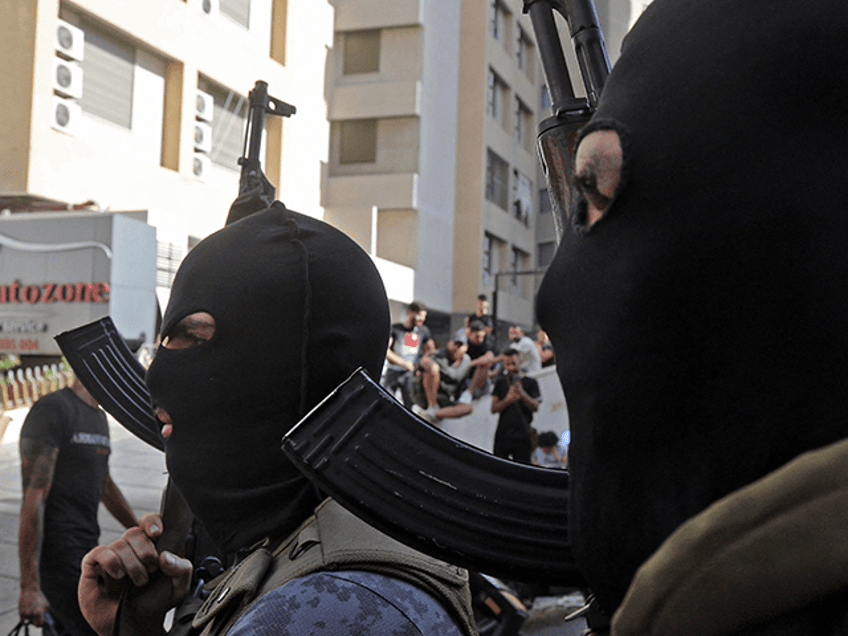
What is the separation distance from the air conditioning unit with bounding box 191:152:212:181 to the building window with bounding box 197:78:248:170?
1.26 ft

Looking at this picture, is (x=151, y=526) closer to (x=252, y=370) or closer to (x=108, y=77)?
(x=252, y=370)

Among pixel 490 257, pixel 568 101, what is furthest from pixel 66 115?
A: pixel 490 257

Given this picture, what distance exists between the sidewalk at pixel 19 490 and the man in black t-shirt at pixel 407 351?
2345mm

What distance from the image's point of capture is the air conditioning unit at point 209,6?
1488 cm

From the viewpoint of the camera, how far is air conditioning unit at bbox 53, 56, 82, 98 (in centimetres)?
1211

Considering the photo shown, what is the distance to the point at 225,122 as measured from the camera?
15.9 m

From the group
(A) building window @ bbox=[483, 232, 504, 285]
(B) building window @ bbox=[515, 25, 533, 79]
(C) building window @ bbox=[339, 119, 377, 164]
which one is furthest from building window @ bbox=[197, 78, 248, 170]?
(B) building window @ bbox=[515, 25, 533, 79]

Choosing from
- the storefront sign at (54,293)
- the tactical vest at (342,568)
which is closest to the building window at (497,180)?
the storefront sign at (54,293)

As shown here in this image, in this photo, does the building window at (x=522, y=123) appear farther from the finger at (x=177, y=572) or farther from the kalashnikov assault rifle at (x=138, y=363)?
the finger at (x=177, y=572)

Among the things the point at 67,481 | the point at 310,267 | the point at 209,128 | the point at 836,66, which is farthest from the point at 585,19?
the point at 209,128

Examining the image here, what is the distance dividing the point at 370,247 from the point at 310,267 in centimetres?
1793

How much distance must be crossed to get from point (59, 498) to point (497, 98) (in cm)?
2260

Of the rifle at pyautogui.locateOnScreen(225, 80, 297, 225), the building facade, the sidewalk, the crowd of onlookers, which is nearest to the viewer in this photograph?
the rifle at pyautogui.locateOnScreen(225, 80, 297, 225)

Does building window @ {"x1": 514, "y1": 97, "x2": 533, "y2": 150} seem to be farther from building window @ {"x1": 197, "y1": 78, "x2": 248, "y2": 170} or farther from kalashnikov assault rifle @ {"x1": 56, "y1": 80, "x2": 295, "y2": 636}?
kalashnikov assault rifle @ {"x1": 56, "y1": 80, "x2": 295, "y2": 636}
